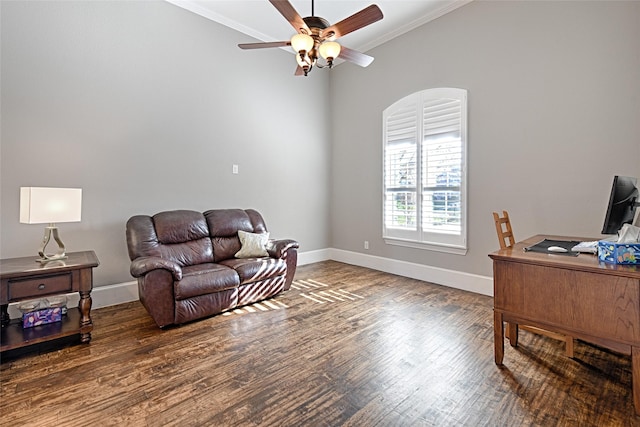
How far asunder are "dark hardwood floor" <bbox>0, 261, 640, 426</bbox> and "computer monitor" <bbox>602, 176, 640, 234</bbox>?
1.00 m

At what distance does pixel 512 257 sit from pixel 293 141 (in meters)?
3.89

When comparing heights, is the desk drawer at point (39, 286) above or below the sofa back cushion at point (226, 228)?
below

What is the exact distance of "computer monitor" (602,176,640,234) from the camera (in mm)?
1992

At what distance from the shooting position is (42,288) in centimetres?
236

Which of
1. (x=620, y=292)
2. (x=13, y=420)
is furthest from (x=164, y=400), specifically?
(x=620, y=292)

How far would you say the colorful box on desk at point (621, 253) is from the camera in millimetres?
1795

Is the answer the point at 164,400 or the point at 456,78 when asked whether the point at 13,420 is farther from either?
the point at 456,78

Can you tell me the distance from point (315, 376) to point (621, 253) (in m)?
2.05

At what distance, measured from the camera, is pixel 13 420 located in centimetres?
167

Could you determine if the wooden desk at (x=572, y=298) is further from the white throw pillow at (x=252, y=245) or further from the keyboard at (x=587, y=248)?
the white throw pillow at (x=252, y=245)

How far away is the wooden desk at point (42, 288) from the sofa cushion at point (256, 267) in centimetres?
130

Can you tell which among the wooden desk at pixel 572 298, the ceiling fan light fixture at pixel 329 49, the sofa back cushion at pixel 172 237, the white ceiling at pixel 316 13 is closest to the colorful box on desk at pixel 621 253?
the wooden desk at pixel 572 298

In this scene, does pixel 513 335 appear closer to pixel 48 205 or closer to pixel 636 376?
pixel 636 376

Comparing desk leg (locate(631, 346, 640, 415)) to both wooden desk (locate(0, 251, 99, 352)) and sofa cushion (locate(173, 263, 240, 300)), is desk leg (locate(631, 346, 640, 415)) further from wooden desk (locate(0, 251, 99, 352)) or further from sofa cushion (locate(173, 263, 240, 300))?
wooden desk (locate(0, 251, 99, 352))
